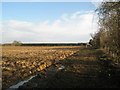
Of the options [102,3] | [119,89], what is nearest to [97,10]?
[102,3]

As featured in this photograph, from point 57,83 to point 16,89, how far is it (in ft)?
5.13

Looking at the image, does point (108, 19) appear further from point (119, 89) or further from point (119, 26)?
point (119, 89)

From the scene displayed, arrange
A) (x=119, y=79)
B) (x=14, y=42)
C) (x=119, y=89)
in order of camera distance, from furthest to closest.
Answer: (x=14, y=42) → (x=119, y=79) → (x=119, y=89)

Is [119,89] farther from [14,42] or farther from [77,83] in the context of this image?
[14,42]

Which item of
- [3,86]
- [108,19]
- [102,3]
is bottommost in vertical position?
[3,86]

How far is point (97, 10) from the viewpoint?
22.1 feet

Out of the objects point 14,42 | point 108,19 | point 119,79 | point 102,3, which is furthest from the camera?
point 14,42

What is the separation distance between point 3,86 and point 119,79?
4867 millimetres

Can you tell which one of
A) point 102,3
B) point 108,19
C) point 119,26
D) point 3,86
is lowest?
point 3,86

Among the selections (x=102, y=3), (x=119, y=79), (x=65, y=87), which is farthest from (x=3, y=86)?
(x=102, y=3)

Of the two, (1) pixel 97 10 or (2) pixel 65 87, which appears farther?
(1) pixel 97 10

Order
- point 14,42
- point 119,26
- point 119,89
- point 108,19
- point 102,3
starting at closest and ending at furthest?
point 119,89 → point 119,26 → point 102,3 → point 108,19 → point 14,42

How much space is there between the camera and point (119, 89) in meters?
4.38

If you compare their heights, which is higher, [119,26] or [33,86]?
[119,26]
